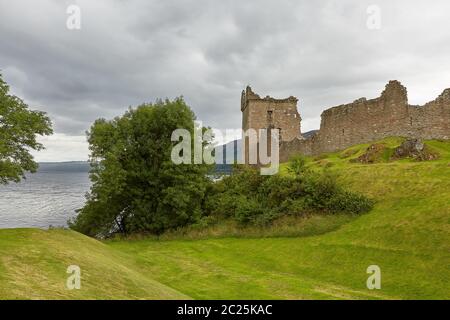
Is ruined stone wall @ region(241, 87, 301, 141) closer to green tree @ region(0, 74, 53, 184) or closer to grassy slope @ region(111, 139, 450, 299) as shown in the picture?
grassy slope @ region(111, 139, 450, 299)

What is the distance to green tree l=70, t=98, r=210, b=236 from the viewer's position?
3769 cm

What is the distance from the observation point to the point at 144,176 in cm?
3894

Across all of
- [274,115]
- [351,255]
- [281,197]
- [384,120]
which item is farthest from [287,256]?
[274,115]

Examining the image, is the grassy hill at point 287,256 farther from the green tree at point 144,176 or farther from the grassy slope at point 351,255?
the green tree at point 144,176

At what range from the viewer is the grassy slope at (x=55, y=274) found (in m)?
12.2

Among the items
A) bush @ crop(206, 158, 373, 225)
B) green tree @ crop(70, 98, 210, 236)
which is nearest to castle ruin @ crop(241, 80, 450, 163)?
bush @ crop(206, 158, 373, 225)

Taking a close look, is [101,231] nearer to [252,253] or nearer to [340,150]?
[252,253]

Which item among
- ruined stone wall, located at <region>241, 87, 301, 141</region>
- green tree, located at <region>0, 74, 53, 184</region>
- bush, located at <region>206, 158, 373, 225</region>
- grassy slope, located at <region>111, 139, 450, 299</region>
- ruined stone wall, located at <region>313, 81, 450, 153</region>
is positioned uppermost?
ruined stone wall, located at <region>241, 87, 301, 141</region>

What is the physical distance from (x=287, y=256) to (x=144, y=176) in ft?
62.2

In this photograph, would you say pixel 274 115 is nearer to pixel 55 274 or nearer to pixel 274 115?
pixel 274 115

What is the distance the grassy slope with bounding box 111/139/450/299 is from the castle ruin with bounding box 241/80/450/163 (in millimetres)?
12256

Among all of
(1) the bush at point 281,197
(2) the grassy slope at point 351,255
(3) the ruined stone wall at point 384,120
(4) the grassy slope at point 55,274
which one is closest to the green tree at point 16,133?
(4) the grassy slope at point 55,274
